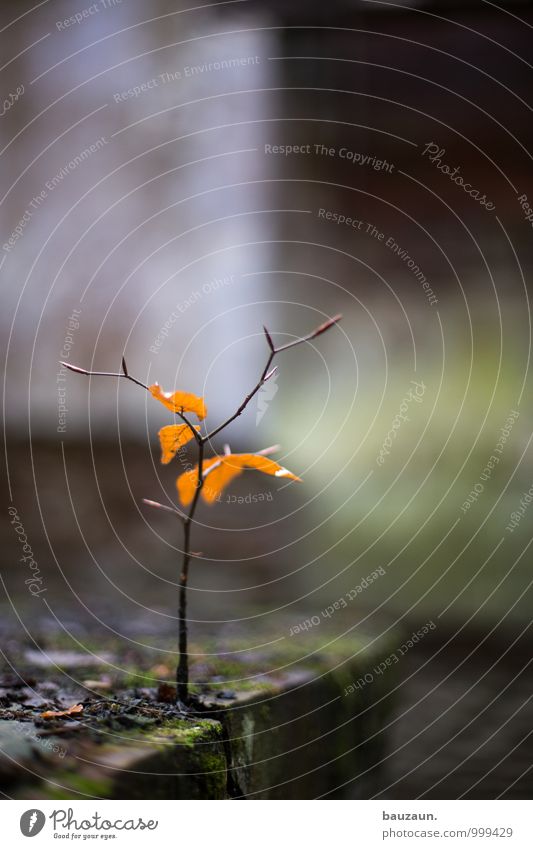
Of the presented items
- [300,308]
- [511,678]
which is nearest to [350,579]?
[511,678]

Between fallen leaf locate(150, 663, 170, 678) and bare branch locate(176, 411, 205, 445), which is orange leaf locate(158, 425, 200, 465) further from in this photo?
fallen leaf locate(150, 663, 170, 678)

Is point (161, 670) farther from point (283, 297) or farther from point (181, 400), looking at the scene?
point (283, 297)

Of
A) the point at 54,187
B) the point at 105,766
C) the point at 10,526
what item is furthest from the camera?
the point at 54,187

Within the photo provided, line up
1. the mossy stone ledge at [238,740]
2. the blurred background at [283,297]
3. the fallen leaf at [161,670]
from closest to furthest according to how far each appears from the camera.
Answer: the mossy stone ledge at [238,740] → the fallen leaf at [161,670] → the blurred background at [283,297]

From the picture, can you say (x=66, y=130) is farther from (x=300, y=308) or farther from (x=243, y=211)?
(x=300, y=308)

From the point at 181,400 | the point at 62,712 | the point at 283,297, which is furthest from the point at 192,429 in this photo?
the point at 283,297

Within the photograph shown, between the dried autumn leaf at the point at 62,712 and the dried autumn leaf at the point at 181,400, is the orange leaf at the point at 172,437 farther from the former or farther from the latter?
the dried autumn leaf at the point at 62,712

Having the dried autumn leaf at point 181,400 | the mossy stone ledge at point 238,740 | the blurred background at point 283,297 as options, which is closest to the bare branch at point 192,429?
the dried autumn leaf at point 181,400
